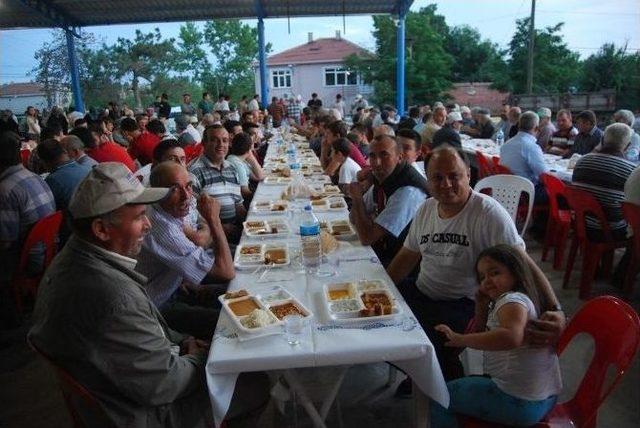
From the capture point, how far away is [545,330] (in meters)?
1.69

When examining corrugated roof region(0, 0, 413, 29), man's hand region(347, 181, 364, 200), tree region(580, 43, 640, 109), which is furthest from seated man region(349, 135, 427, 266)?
tree region(580, 43, 640, 109)

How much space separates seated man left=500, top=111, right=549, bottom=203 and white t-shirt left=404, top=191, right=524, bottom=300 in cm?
326

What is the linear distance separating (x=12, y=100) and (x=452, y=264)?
32270mm

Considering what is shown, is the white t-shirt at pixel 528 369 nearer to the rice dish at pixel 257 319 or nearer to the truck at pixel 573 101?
the rice dish at pixel 257 319

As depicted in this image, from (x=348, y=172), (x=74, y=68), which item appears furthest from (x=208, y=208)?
(x=74, y=68)

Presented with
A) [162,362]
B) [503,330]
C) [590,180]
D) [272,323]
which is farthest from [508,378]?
[590,180]

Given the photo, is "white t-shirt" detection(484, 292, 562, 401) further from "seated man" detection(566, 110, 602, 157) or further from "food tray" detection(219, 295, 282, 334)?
"seated man" detection(566, 110, 602, 157)

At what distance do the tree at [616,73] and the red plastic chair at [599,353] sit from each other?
75.4 feet

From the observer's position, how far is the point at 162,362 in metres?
1.64

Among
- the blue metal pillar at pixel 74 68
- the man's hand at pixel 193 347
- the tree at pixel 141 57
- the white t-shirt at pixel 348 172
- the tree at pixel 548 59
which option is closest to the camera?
the man's hand at pixel 193 347

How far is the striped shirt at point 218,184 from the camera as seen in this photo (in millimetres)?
4262

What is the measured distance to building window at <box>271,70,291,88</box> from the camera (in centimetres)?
3278

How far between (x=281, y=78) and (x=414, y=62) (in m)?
10.7

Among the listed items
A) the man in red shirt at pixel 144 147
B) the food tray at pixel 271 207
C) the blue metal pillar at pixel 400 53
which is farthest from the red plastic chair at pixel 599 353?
the blue metal pillar at pixel 400 53
